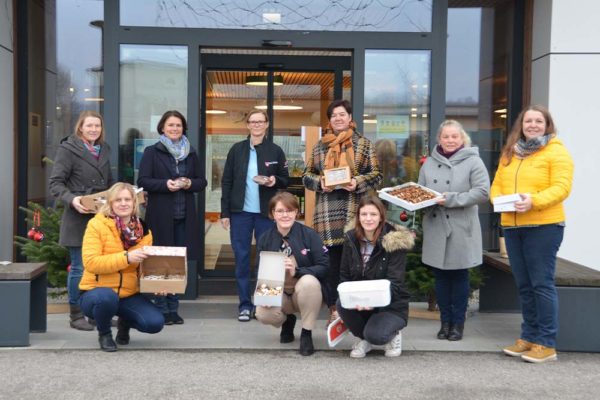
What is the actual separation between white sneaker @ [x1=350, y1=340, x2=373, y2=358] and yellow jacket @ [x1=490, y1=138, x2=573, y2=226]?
1.36 meters

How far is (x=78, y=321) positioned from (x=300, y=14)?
383cm

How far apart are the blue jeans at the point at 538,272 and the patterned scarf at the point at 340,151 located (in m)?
1.46

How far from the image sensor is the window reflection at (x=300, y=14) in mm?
7289

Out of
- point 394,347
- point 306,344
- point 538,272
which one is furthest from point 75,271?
point 538,272

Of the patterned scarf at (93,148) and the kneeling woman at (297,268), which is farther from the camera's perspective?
the patterned scarf at (93,148)

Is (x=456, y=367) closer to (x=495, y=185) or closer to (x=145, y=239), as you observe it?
(x=495, y=185)

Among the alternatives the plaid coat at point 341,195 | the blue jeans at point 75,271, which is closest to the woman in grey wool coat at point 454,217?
the plaid coat at point 341,195

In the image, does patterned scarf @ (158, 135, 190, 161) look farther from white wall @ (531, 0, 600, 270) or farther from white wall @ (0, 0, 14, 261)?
white wall @ (531, 0, 600, 270)

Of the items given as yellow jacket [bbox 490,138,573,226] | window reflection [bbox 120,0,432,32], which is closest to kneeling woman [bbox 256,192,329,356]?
yellow jacket [bbox 490,138,573,226]

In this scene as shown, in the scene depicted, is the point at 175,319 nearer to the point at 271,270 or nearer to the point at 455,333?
the point at 271,270

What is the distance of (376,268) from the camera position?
16.7 ft

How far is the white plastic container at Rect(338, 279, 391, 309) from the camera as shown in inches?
190

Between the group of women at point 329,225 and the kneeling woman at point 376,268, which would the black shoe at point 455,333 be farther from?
the kneeling woman at point 376,268

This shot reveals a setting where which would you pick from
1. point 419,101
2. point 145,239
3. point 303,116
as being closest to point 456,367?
point 145,239
